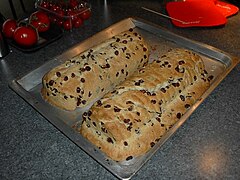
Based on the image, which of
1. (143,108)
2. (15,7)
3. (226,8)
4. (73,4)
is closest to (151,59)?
(143,108)

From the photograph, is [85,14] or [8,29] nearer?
[8,29]

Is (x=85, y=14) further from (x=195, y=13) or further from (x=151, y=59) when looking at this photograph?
(x=195, y=13)

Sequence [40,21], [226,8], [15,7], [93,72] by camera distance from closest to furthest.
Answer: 1. [93,72]
2. [40,21]
3. [226,8]
4. [15,7]

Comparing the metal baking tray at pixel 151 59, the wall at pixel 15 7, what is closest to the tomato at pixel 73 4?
the metal baking tray at pixel 151 59

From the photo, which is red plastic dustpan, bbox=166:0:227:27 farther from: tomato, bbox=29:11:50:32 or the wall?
the wall

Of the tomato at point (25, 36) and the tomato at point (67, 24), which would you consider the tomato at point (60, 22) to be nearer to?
the tomato at point (67, 24)

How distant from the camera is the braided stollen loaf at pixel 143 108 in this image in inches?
34.2

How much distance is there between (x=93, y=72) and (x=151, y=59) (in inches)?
14.0

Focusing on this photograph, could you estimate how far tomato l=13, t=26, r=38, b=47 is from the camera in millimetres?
1340

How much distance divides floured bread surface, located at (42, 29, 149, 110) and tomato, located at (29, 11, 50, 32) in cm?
44

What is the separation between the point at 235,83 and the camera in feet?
3.89

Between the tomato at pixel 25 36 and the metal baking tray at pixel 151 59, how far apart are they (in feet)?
0.71

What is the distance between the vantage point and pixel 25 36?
1.34m

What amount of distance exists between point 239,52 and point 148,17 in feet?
1.86
